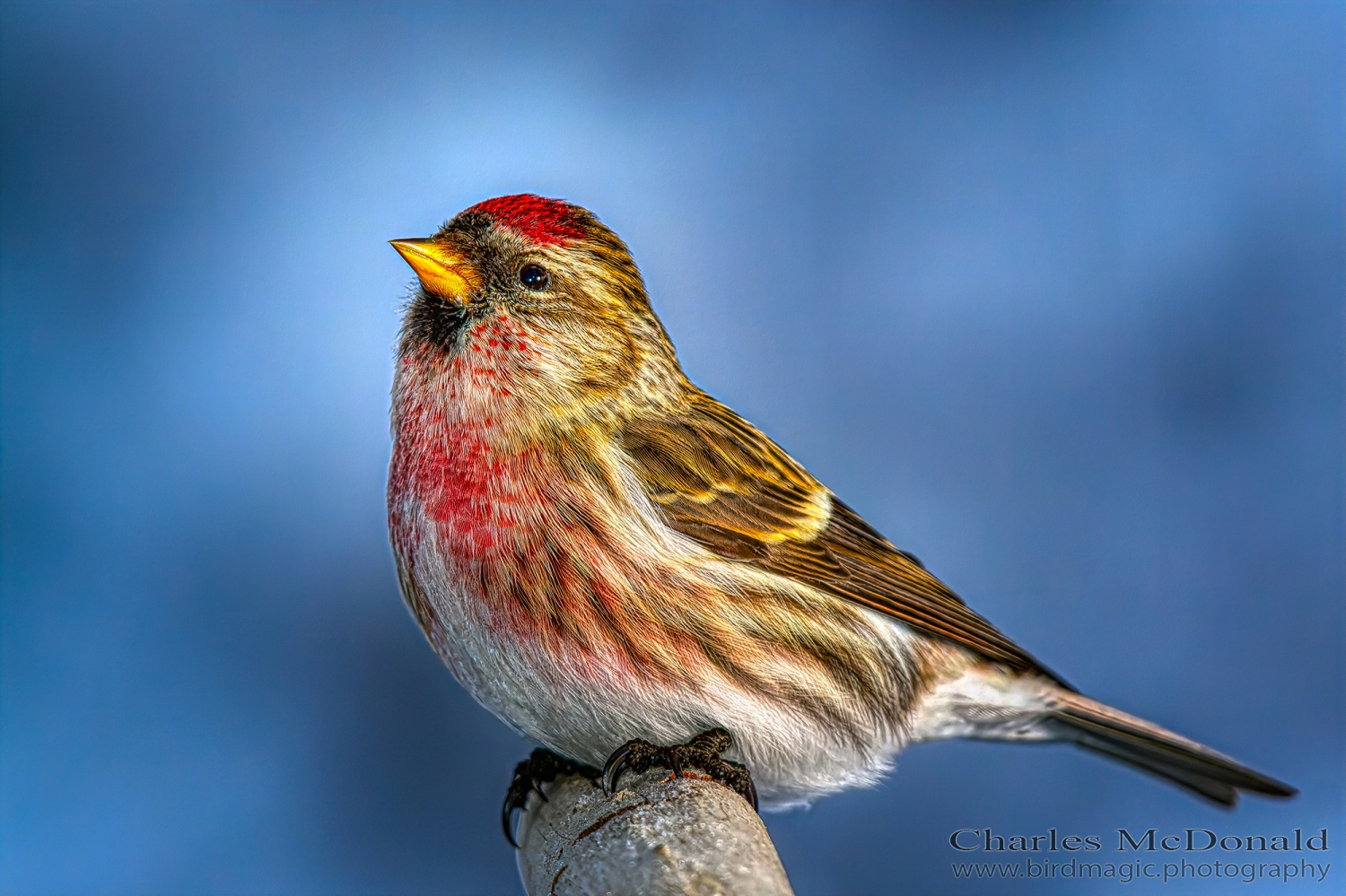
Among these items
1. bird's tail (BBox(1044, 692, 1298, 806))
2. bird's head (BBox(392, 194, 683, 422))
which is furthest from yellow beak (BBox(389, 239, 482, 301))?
bird's tail (BBox(1044, 692, 1298, 806))

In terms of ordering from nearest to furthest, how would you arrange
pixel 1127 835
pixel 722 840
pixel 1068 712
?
pixel 722 840
pixel 1068 712
pixel 1127 835

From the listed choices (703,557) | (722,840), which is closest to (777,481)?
(703,557)

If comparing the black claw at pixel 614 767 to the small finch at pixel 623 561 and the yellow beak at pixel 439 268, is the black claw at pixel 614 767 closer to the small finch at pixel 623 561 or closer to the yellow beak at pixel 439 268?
the small finch at pixel 623 561

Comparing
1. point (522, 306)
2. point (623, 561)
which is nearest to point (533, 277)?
point (522, 306)

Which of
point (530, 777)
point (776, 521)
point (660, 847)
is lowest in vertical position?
point (660, 847)

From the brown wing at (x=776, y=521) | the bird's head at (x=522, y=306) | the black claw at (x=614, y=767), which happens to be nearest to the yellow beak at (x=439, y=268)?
the bird's head at (x=522, y=306)

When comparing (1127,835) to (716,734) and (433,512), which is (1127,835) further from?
(433,512)

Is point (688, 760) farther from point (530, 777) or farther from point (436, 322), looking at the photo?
point (436, 322)

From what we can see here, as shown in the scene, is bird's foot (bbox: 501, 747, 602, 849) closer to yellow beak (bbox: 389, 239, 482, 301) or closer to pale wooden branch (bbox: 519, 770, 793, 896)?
pale wooden branch (bbox: 519, 770, 793, 896)
